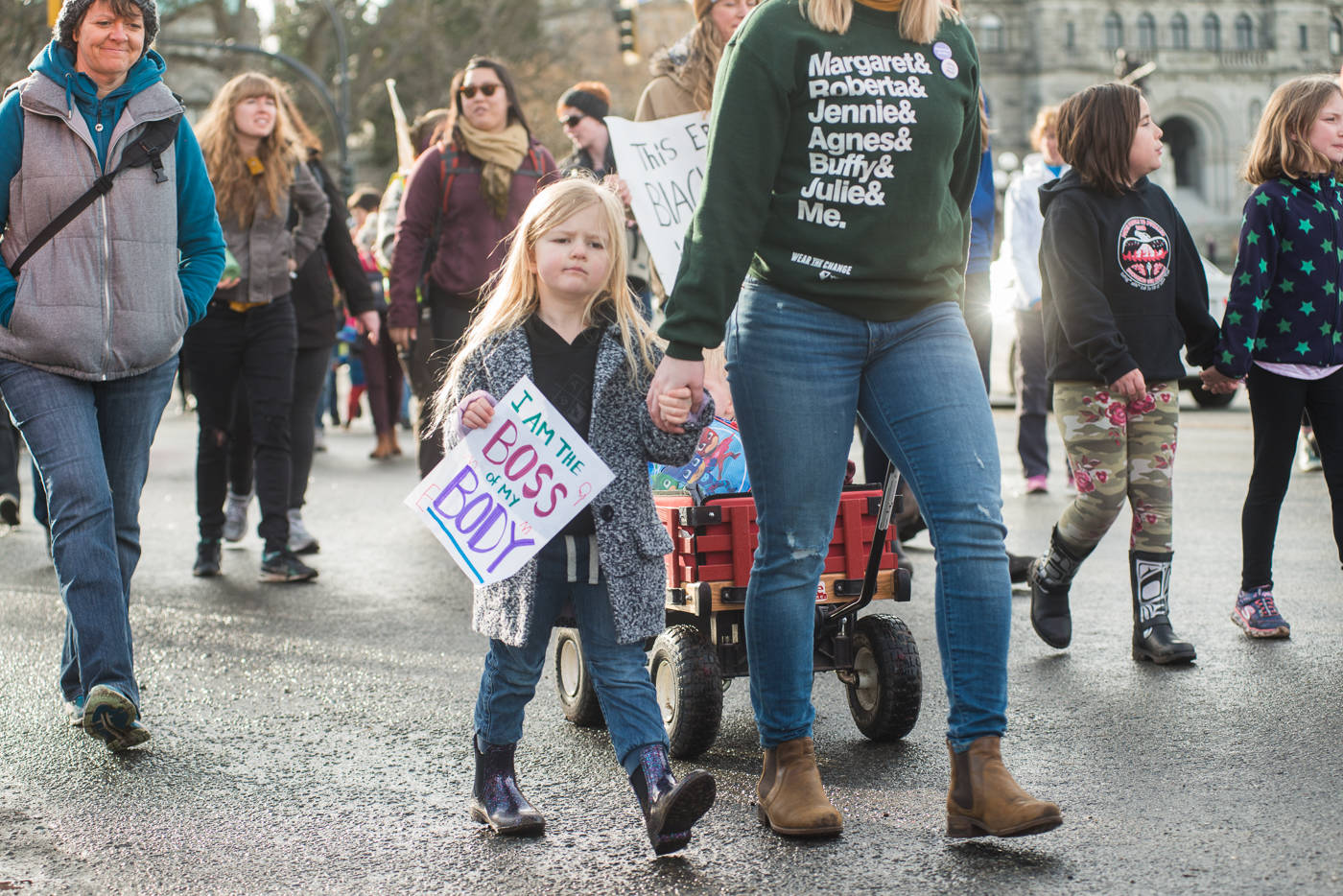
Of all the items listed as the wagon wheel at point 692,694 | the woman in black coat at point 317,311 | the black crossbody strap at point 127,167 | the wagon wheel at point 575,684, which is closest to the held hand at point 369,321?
the woman in black coat at point 317,311

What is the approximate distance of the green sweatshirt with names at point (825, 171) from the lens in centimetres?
336

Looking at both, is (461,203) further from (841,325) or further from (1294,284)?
(841,325)

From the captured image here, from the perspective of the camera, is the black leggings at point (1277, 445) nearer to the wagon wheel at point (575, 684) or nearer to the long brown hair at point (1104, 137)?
the long brown hair at point (1104, 137)

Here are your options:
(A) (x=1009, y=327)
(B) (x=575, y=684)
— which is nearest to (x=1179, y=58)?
(A) (x=1009, y=327)

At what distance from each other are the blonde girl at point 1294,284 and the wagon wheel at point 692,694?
2137 millimetres

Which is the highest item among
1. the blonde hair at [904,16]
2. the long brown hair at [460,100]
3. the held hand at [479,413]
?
the blonde hair at [904,16]

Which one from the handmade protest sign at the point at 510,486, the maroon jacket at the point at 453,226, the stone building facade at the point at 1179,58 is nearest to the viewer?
the handmade protest sign at the point at 510,486

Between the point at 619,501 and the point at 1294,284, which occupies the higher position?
the point at 1294,284

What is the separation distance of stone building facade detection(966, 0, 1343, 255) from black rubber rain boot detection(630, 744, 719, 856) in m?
88.4

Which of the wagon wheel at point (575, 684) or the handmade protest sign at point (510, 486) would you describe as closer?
the handmade protest sign at point (510, 486)

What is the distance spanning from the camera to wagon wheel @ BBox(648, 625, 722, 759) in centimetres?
412

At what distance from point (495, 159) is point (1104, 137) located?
2729 mm

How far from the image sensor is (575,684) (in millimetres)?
4590

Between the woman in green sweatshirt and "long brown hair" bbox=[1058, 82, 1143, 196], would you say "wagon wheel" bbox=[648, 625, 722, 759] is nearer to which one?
the woman in green sweatshirt
